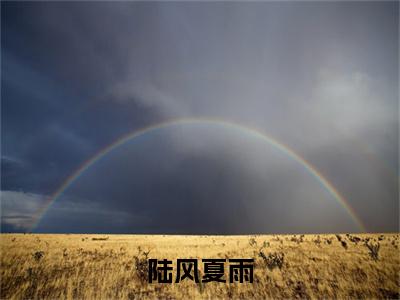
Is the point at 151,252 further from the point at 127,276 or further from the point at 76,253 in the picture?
the point at 76,253

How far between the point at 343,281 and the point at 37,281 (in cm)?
2062

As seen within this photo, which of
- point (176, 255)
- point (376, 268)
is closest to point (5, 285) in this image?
point (176, 255)

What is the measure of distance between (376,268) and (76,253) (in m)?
22.6

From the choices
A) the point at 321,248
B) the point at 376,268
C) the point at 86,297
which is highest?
the point at 321,248

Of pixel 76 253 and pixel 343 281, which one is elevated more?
pixel 76 253

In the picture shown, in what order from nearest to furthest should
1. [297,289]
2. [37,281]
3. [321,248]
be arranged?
1. [297,289]
2. [37,281]
3. [321,248]

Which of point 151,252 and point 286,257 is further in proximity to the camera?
point 151,252

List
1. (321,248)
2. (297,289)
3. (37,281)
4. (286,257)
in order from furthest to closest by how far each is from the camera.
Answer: (321,248) → (286,257) → (37,281) → (297,289)

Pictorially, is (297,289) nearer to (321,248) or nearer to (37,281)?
(321,248)

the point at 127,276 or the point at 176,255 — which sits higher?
the point at 176,255

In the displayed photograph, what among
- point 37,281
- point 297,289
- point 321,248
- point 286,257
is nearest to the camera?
point 297,289

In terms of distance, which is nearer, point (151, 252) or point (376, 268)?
point (376, 268)

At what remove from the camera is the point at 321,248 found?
24844 mm

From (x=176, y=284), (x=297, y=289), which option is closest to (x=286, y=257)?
(x=297, y=289)
